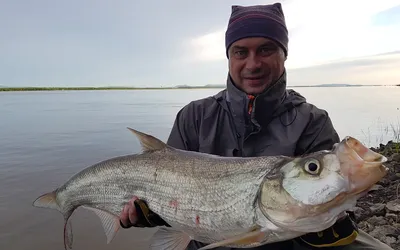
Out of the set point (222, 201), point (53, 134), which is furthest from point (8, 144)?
point (222, 201)

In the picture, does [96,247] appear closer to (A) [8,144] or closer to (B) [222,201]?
(B) [222,201]

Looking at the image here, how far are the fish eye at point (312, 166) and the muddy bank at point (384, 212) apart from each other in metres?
3.03

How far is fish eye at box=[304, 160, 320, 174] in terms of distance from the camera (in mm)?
2096

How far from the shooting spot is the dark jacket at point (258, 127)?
10.8 ft

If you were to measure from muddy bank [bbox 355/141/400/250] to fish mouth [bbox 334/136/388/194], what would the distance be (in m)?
3.02

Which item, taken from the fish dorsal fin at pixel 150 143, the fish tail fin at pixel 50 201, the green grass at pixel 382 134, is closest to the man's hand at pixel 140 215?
the fish dorsal fin at pixel 150 143

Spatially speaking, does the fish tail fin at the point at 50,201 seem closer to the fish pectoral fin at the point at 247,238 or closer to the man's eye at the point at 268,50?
the fish pectoral fin at the point at 247,238

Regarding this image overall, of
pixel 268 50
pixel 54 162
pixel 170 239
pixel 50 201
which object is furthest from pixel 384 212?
pixel 54 162

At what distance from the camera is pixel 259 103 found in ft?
11.1

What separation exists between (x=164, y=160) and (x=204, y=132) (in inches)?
29.2

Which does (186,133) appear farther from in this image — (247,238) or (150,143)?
(247,238)

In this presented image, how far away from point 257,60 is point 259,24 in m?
0.36

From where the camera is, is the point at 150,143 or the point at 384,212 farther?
the point at 384,212

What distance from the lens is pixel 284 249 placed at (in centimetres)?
316
